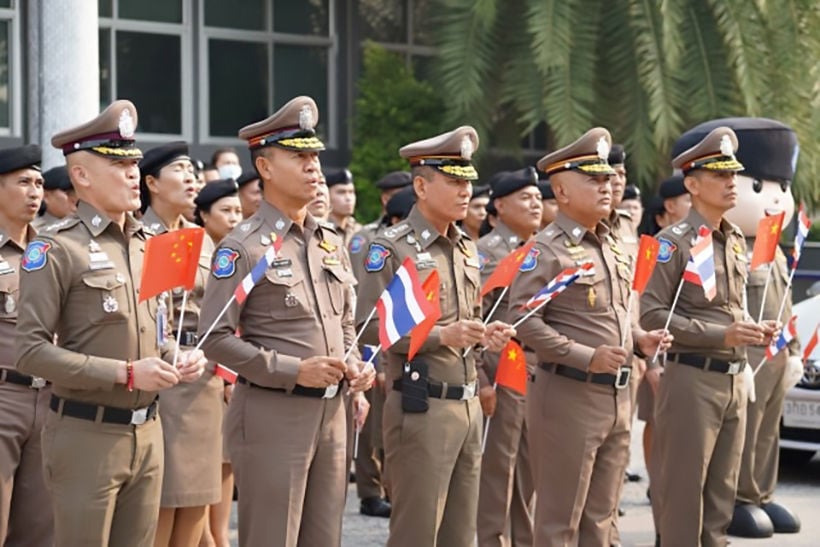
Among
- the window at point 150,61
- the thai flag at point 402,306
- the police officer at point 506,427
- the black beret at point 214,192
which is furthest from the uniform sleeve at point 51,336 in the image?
the window at point 150,61

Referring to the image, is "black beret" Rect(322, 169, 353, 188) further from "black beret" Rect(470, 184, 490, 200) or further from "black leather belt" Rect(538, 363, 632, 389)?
"black leather belt" Rect(538, 363, 632, 389)

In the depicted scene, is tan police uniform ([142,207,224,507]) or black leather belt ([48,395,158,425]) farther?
tan police uniform ([142,207,224,507])

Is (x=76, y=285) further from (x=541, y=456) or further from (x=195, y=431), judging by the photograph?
(x=541, y=456)

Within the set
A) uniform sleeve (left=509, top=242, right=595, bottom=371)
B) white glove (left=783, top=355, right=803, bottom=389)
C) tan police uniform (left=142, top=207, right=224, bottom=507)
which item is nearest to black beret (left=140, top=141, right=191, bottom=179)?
tan police uniform (left=142, top=207, right=224, bottom=507)

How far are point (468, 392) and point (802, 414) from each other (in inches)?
178

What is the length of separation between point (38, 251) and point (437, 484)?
2.10 meters

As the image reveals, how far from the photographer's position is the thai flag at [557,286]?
715 cm

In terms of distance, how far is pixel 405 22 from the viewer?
59.0ft

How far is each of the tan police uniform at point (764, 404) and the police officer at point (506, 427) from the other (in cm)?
132

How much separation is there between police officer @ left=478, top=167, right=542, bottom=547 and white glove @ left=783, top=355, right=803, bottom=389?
5.60ft

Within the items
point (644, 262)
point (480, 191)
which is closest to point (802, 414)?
point (480, 191)

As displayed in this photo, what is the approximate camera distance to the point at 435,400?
6871mm

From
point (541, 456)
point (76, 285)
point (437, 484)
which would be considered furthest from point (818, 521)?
point (76, 285)

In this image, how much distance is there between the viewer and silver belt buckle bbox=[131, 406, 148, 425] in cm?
571
